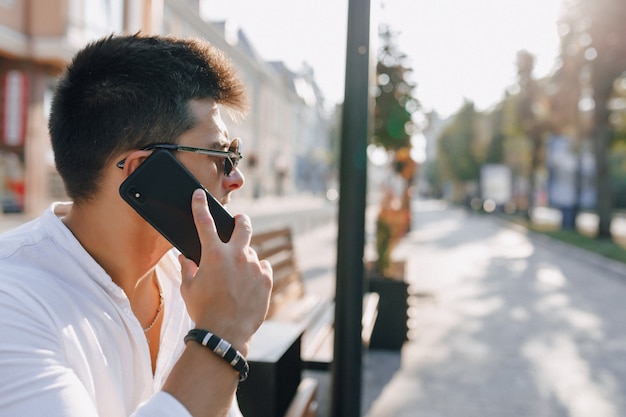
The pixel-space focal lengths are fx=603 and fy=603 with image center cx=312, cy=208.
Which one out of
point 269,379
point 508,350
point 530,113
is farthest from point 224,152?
point 530,113

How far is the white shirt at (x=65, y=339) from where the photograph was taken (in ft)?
3.54

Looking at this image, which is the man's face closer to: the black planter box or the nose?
the nose

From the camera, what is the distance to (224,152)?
5.35ft

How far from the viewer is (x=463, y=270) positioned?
1291 centimetres

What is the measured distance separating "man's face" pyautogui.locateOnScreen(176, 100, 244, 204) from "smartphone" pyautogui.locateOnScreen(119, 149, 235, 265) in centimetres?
11

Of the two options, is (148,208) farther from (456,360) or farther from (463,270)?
(463,270)

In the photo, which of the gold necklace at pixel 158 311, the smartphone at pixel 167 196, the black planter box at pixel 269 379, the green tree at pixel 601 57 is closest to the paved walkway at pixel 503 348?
the black planter box at pixel 269 379

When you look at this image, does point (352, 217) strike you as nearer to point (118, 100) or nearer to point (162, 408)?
point (118, 100)

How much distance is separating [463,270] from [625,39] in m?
12.1

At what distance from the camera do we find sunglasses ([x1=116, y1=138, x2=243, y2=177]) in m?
1.51

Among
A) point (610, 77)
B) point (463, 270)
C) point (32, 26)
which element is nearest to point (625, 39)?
point (610, 77)

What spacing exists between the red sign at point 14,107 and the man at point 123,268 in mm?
20657

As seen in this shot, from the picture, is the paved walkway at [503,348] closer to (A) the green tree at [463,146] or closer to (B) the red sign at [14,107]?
(B) the red sign at [14,107]

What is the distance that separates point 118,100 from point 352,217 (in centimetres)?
160
